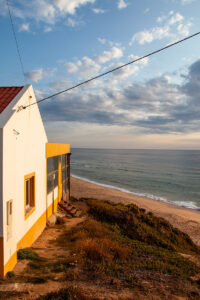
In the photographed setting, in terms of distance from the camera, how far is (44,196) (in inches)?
423

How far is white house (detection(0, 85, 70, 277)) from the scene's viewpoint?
18.2 ft

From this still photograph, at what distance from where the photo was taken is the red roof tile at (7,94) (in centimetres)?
712

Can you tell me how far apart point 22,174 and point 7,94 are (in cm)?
293

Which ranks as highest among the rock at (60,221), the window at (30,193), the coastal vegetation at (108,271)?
the window at (30,193)

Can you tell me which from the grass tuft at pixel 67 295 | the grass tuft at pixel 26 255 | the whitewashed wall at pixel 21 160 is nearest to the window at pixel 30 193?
the whitewashed wall at pixel 21 160

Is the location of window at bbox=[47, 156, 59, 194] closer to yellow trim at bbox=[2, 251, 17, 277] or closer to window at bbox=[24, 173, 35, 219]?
window at bbox=[24, 173, 35, 219]

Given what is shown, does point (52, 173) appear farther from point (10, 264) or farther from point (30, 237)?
point (10, 264)

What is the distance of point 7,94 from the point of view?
784cm

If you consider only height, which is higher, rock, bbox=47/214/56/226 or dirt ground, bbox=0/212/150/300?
dirt ground, bbox=0/212/150/300

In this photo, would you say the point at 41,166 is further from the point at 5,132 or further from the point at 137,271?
the point at 137,271

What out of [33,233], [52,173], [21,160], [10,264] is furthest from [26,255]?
[52,173]

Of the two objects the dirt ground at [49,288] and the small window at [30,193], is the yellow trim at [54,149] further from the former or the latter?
the dirt ground at [49,288]

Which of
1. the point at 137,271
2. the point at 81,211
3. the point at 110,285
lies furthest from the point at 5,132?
the point at 81,211

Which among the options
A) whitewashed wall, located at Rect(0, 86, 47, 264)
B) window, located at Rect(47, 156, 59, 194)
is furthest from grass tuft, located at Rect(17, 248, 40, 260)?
window, located at Rect(47, 156, 59, 194)
